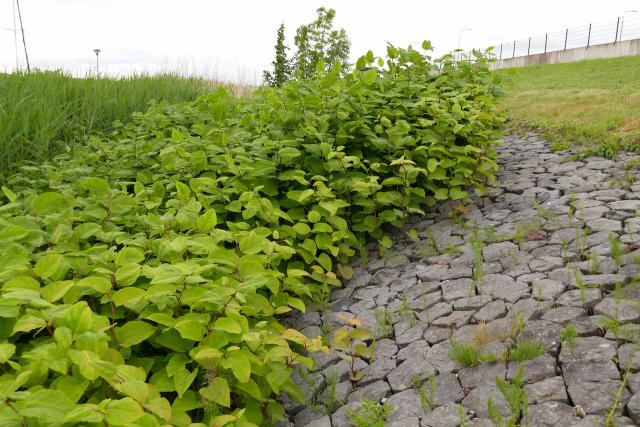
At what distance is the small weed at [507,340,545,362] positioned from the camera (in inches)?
105

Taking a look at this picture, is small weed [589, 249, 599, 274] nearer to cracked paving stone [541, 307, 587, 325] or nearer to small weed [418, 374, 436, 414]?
cracked paving stone [541, 307, 587, 325]

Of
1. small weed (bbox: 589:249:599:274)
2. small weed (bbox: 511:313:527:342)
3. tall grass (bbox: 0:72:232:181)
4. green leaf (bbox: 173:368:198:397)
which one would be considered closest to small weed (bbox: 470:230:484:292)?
small weed (bbox: 511:313:527:342)

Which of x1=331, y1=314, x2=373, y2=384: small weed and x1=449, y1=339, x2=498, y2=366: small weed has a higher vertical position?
x1=449, y1=339, x2=498, y2=366: small weed

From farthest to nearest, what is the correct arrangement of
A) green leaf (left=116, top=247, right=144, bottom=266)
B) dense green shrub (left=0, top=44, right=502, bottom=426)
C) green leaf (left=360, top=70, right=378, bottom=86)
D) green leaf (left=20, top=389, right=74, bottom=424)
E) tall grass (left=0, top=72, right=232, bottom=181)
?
1. tall grass (left=0, top=72, right=232, bottom=181)
2. green leaf (left=360, top=70, right=378, bottom=86)
3. green leaf (left=116, top=247, right=144, bottom=266)
4. dense green shrub (left=0, top=44, right=502, bottom=426)
5. green leaf (left=20, top=389, right=74, bottom=424)

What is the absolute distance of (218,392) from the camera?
7.69 feet

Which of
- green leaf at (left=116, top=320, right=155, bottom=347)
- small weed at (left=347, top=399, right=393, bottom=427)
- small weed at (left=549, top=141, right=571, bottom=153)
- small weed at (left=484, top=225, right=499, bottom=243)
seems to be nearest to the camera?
green leaf at (left=116, top=320, right=155, bottom=347)

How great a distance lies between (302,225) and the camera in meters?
3.78

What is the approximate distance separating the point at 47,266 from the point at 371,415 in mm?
1720

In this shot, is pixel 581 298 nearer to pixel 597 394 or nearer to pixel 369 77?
pixel 597 394

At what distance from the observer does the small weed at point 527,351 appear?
2.66 m

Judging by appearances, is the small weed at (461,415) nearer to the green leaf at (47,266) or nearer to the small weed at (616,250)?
the small weed at (616,250)

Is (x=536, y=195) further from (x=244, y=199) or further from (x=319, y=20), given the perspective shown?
(x=319, y=20)

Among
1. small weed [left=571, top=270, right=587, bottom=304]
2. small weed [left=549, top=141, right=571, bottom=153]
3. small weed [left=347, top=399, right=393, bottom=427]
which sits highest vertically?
small weed [left=549, top=141, right=571, bottom=153]

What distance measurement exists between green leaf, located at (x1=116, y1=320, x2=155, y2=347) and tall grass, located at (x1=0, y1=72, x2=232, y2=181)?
3449mm
